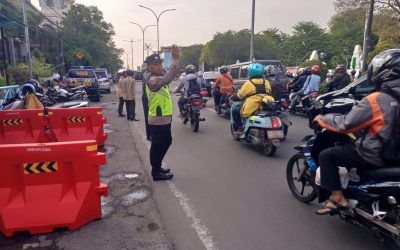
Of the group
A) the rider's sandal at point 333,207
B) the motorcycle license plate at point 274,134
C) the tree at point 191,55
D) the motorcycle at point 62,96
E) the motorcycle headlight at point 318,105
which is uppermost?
the tree at point 191,55

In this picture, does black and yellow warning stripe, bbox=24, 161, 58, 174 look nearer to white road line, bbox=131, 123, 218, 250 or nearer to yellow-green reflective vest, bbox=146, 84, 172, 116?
white road line, bbox=131, 123, 218, 250

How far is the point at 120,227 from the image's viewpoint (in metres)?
4.09

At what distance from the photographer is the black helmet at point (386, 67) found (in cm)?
326

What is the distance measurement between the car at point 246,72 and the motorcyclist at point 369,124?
10664mm

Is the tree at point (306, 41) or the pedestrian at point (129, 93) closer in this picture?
the pedestrian at point (129, 93)

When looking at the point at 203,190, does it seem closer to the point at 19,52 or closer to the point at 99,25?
the point at 19,52

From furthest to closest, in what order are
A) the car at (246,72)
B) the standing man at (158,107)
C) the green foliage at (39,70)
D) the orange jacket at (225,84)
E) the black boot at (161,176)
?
→ the green foliage at (39,70) < the car at (246,72) < the orange jacket at (225,84) < the black boot at (161,176) < the standing man at (158,107)

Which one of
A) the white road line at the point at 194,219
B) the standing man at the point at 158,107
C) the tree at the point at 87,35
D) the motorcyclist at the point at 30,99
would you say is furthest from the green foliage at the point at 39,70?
the white road line at the point at 194,219

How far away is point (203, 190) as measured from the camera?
5.30 m

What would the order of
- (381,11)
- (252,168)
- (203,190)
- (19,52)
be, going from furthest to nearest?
(19,52) < (381,11) < (252,168) < (203,190)

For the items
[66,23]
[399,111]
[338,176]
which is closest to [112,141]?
[338,176]

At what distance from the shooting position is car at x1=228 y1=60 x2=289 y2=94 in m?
14.4

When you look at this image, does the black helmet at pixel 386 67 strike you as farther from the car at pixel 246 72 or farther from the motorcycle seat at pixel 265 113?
the car at pixel 246 72

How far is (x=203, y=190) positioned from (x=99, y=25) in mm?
42635
